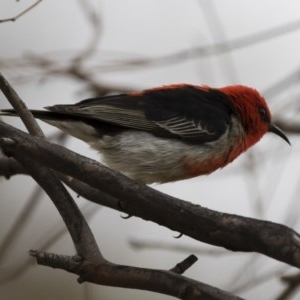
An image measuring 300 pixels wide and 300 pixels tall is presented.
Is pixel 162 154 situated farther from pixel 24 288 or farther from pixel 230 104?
pixel 24 288

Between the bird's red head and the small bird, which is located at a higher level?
the bird's red head

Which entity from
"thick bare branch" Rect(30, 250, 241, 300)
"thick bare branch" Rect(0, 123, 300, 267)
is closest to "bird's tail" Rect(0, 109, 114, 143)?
"thick bare branch" Rect(0, 123, 300, 267)

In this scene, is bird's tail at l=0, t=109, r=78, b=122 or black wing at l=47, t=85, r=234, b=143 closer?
bird's tail at l=0, t=109, r=78, b=122

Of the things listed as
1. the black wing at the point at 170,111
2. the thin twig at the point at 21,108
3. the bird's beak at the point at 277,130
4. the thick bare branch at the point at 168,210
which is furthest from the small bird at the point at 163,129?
the thick bare branch at the point at 168,210

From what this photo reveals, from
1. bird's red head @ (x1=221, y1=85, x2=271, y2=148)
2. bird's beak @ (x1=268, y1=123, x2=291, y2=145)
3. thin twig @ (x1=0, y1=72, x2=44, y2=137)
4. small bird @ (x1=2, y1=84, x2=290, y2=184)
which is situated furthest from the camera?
bird's beak @ (x1=268, y1=123, x2=291, y2=145)

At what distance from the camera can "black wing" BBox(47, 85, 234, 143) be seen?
4.36m

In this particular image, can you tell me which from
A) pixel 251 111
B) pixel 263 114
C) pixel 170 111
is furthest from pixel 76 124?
pixel 263 114

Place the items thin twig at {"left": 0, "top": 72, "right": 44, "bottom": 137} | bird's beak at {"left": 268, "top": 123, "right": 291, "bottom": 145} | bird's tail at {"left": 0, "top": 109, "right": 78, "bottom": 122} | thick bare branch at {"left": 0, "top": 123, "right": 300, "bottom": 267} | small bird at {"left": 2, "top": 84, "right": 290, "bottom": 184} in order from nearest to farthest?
thick bare branch at {"left": 0, "top": 123, "right": 300, "bottom": 267}, thin twig at {"left": 0, "top": 72, "right": 44, "bottom": 137}, bird's tail at {"left": 0, "top": 109, "right": 78, "bottom": 122}, small bird at {"left": 2, "top": 84, "right": 290, "bottom": 184}, bird's beak at {"left": 268, "top": 123, "right": 291, "bottom": 145}

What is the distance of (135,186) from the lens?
9.40 ft

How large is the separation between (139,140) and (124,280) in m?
1.63

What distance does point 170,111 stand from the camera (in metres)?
4.68

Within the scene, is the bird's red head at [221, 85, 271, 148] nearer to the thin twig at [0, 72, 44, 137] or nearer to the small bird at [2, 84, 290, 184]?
the small bird at [2, 84, 290, 184]

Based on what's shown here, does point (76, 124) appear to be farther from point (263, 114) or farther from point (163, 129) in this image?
point (263, 114)

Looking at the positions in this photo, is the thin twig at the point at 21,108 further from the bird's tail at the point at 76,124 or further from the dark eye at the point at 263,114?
the dark eye at the point at 263,114
